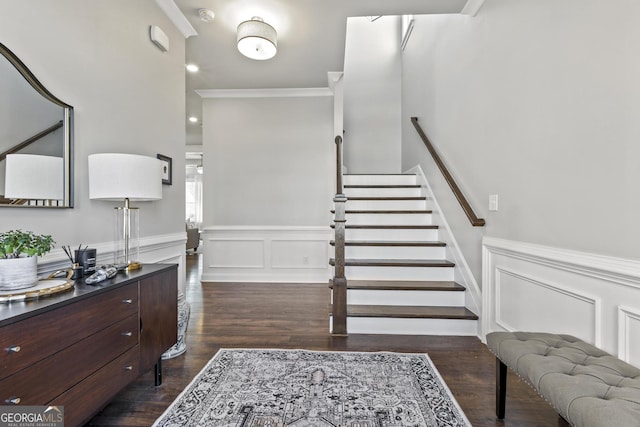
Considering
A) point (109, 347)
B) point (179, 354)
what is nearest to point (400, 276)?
point (179, 354)

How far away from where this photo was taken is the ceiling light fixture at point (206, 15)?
2.57 meters

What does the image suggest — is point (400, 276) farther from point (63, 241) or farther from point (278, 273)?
point (63, 241)

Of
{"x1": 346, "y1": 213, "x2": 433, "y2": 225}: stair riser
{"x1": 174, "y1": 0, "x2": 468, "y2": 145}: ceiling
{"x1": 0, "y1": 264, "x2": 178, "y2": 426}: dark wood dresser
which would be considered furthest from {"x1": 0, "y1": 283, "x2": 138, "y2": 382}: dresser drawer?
{"x1": 346, "y1": 213, "x2": 433, "y2": 225}: stair riser

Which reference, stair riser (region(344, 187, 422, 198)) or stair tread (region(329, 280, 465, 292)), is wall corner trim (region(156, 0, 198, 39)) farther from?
stair tread (region(329, 280, 465, 292))

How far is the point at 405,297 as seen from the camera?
2.80 meters

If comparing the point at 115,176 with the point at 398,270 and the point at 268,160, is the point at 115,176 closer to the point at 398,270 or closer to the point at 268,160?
the point at 398,270

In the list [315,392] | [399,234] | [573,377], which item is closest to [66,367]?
[315,392]

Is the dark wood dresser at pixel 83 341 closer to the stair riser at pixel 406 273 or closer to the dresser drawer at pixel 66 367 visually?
the dresser drawer at pixel 66 367

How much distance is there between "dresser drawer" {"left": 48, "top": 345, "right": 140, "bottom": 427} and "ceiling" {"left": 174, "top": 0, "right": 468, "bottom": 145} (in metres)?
2.61

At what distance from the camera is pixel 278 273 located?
14.5ft

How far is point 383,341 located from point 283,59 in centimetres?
309

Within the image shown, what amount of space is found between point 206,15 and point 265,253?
2.92m

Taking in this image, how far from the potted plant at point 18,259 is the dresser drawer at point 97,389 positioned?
0.46 metres

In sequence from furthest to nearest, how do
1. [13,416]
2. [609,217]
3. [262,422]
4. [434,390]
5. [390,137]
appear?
[390,137] < [434,390] < [262,422] < [609,217] < [13,416]
